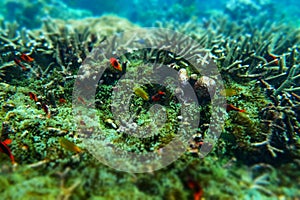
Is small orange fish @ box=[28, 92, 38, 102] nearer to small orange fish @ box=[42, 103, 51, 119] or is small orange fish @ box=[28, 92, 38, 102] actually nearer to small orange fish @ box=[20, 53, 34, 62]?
small orange fish @ box=[42, 103, 51, 119]

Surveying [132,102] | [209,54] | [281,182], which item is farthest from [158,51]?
[281,182]

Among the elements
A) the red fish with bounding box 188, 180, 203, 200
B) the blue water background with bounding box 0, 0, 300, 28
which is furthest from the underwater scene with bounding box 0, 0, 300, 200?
the blue water background with bounding box 0, 0, 300, 28

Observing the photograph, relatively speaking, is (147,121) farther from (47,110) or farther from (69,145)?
(47,110)

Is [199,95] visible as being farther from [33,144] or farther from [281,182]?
[33,144]

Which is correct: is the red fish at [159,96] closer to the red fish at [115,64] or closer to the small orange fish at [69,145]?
the red fish at [115,64]

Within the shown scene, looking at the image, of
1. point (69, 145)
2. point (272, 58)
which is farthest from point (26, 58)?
point (272, 58)

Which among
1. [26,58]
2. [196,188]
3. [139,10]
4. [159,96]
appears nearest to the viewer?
[196,188]
